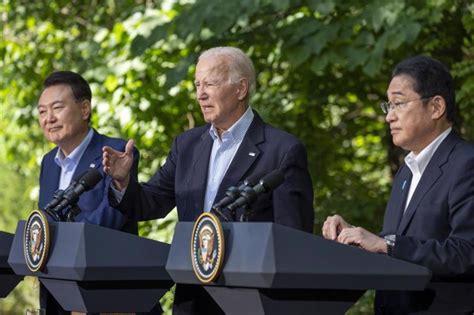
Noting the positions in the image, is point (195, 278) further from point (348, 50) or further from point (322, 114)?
point (322, 114)

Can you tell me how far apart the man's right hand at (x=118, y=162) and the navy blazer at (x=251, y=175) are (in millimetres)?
103

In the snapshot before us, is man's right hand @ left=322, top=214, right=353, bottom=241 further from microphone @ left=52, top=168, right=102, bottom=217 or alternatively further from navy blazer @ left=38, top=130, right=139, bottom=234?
navy blazer @ left=38, top=130, right=139, bottom=234

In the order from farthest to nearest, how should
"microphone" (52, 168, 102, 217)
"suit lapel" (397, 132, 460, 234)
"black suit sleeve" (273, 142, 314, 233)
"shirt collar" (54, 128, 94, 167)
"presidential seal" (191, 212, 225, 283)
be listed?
1. "shirt collar" (54, 128, 94, 167)
2. "black suit sleeve" (273, 142, 314, 233)
3. "microphone" (52, 168, 102, 217)
4. "suit lapel" (397, 132, 460, 234)
5. "presidential seal" (191, 212, 225, 283)

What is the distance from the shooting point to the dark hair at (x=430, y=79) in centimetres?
439

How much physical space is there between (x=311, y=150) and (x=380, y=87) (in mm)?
767

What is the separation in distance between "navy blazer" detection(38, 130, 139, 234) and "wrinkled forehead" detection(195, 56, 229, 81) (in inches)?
20.5

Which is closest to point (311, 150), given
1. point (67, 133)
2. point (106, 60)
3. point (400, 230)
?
point (106, 60)

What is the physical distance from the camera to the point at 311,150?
10.0m

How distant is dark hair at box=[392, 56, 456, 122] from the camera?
439cm

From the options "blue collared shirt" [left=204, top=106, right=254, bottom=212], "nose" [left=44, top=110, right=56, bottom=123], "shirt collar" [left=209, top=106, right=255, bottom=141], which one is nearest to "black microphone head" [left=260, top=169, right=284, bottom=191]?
"blue collared shirt" [left=204, top=106, right=254, bottom=212]

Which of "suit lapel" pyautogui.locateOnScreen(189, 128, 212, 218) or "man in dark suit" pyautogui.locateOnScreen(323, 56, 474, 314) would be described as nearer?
"man in dark suit" pyautogui.locateOnScreen(323, 56, 474, 314)

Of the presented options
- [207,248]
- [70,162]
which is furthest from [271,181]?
[70,162]

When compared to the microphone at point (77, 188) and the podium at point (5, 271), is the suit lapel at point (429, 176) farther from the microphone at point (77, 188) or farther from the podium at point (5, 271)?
the podium at point (5, 271)

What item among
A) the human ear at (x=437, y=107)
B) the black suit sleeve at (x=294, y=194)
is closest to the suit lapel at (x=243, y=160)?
the black suit sleeve at (x=294, y=194)
